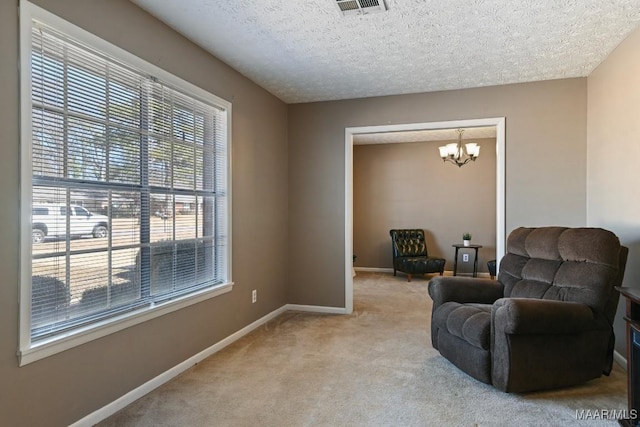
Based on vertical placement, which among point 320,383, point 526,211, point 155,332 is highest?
point 526,211

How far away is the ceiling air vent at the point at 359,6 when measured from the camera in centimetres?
238

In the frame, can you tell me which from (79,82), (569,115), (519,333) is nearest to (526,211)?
(569,115)

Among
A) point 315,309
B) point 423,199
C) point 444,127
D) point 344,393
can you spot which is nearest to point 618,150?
point 444,127

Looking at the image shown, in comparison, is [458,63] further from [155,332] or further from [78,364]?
[78,364]

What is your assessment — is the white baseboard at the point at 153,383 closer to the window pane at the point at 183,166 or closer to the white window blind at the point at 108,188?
the white window blind at the point at 108,188

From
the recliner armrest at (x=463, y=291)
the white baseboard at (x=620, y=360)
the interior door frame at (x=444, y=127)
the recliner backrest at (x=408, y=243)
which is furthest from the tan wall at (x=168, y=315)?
the white baseboard at (x=620, y=360)

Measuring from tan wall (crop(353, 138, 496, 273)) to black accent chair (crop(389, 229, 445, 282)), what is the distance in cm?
31

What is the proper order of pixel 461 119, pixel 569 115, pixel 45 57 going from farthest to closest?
pixel 461 119
pixel 569 115
pixel 45 57

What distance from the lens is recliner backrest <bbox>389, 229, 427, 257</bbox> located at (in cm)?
697

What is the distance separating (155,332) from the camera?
8.57ft

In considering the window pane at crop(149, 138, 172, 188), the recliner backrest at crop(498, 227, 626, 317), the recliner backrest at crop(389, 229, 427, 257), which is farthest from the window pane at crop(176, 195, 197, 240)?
the recliner backrest at crop(389, 229, 427, 257)

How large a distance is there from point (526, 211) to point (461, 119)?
1.16 meters

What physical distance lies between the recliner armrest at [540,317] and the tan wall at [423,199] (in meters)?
4.77

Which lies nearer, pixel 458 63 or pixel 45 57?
pixel 45 57
